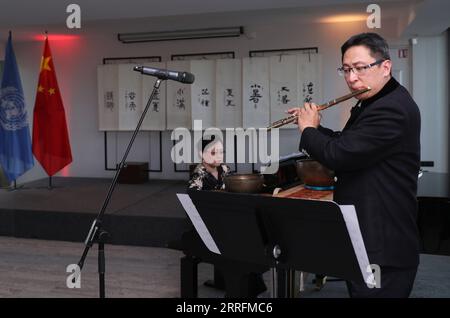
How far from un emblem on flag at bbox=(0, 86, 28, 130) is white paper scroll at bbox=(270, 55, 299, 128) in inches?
133

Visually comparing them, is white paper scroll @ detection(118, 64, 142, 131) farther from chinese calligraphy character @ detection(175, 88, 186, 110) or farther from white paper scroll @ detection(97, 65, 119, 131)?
chinese calligraphy character @ detection(175, 88, 186, 110)

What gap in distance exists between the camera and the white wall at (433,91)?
6.15 metres

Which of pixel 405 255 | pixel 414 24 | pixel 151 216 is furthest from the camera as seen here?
pixel 414 24

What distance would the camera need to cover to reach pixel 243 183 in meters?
2.19

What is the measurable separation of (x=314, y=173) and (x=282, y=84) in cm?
420

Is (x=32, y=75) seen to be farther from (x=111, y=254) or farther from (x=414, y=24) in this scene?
(x=414, y=24)

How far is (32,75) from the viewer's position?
766 centimetres

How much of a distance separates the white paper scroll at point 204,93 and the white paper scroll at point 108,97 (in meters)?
1.24

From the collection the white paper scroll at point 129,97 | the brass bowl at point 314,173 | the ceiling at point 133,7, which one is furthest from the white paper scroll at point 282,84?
the brass bowl at point 314,173

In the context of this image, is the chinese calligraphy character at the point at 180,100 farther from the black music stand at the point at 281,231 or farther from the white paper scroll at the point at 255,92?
the black music stand at the point at 281,231

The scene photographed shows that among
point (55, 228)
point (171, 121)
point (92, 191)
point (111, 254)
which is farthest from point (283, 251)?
point (171, 121)

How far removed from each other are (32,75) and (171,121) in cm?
259

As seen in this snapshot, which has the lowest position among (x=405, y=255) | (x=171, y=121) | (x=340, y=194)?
(x=405, y=255)

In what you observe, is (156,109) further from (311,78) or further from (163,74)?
(163,74)
